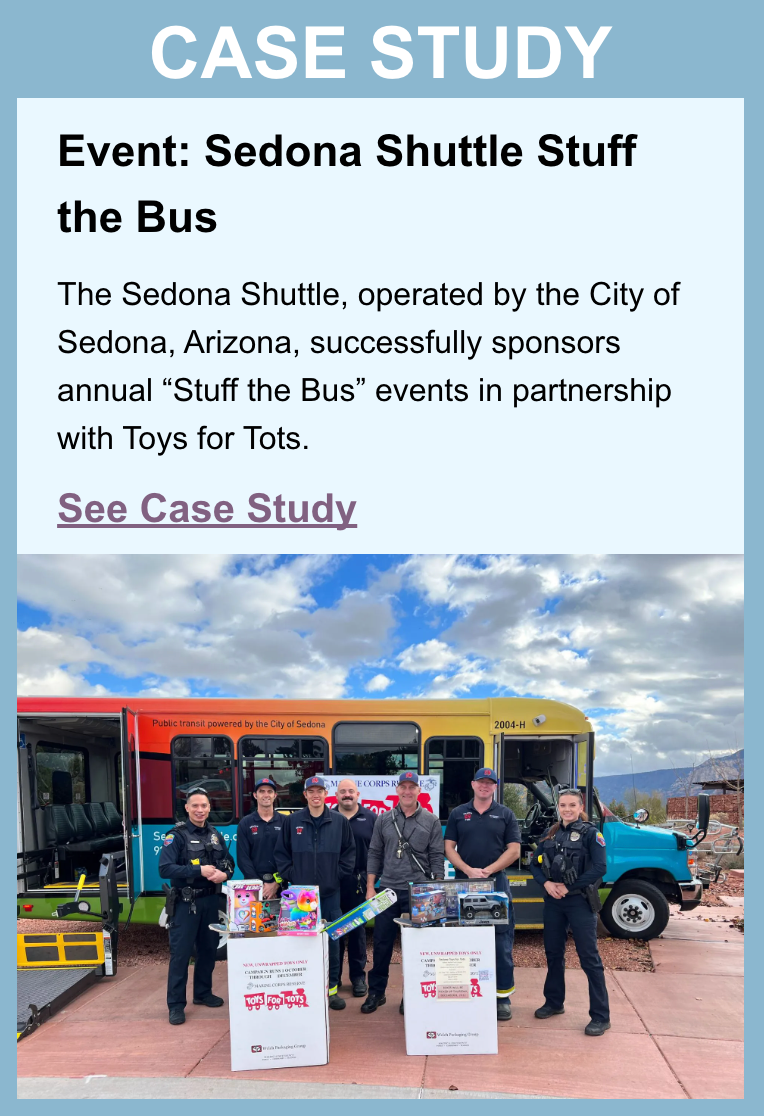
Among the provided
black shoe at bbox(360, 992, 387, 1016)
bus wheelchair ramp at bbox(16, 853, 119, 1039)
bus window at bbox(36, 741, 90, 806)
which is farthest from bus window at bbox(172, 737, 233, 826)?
black shoe at bbox(360, 992, 387, 1016)

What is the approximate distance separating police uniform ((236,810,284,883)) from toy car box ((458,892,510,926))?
64.9 inches

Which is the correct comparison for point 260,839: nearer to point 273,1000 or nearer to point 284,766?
point 273,1000

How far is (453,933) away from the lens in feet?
17.3

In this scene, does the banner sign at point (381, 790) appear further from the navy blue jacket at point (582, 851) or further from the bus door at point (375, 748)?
the navy blue jacket at point (582, 851)

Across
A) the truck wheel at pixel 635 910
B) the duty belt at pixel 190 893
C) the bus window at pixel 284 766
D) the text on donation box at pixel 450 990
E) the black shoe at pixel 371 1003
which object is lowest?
the truck wheel at pixel 635 910

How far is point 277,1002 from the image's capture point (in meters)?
5.09

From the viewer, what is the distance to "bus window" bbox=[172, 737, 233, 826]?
823cm

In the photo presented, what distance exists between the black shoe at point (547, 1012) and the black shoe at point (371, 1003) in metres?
1.14

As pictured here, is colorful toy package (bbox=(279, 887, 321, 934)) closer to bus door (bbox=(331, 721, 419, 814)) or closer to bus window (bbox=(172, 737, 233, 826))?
bus door (bbox=(331, 721, 419, 814))

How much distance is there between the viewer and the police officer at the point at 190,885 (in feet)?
19.6

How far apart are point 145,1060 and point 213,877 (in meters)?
1.19

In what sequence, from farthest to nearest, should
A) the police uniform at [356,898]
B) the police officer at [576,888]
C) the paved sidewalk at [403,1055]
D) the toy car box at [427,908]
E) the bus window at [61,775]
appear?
1. the bus window at [61,775]
2. the police uniform at [356,898]
3. the police officer at [576,888]
4. the toy car box at [427,908]
5. the paved sidewalk at [403,1055]

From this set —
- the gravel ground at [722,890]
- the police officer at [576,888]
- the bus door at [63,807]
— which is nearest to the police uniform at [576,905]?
the police officer at [576,888]

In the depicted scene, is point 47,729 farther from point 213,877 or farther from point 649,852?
point 649,852
